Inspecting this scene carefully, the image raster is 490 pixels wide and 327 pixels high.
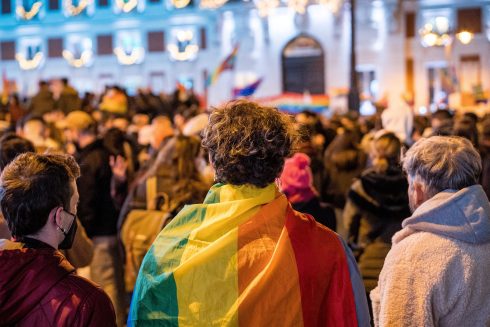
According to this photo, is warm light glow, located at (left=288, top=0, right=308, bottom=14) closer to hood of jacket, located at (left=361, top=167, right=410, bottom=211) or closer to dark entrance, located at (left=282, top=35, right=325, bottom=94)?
dark entrance, located at (left=282, top=35, right=325, bottom=94)

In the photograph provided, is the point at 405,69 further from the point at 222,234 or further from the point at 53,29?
the point at 222,234

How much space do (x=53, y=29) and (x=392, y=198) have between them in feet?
131

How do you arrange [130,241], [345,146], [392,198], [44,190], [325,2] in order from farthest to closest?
1. [325,2]
2. [345,146]
3. [130,241]
4. [392,198]
5. [44,190]

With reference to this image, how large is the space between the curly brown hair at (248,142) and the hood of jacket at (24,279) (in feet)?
2.22

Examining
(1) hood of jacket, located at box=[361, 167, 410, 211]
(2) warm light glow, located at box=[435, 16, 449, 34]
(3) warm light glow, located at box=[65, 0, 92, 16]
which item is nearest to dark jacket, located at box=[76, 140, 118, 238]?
(1) hood of jacket, located at box=[361, 167, 410, 211]

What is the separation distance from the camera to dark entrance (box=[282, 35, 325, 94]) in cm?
3638

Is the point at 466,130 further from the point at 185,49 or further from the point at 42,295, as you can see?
the point at 185,49

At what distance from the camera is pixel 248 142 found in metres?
2.76

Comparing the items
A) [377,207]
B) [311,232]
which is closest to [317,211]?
[377,207]

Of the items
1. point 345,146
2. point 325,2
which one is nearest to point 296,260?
point 345,146

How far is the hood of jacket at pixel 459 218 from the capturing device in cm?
297

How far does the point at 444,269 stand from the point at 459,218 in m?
0.21

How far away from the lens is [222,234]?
2.80 m

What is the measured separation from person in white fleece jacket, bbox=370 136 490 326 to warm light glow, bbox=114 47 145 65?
127 ft
